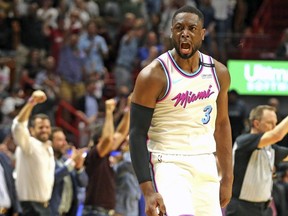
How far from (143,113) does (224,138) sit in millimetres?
768

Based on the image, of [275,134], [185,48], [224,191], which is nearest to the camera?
[185,48]

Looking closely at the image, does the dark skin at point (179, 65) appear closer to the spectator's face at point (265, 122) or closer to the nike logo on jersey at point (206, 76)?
the nike logo on jersey at point (206, 76)

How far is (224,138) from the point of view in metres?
6.03

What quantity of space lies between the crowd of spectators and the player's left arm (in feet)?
32.0

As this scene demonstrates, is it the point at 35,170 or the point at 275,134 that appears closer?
the point at 275,134

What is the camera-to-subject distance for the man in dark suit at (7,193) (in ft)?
30.8

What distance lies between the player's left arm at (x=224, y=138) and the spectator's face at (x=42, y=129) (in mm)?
3966

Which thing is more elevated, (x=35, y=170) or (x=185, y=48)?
(x=185, y=48)

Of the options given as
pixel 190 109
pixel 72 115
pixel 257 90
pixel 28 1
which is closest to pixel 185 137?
pixel 190 109

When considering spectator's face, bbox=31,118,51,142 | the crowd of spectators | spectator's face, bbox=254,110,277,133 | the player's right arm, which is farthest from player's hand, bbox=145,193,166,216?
the crowd of spectators

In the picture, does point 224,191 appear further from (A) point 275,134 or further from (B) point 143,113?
(A) point 275,134

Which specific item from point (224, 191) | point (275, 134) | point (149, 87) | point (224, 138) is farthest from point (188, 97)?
point (275, 134)

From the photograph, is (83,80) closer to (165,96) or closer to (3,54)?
(3,54)

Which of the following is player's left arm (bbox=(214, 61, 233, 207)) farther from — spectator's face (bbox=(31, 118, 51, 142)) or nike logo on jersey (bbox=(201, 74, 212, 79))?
spectator's face (bbox=(31, 118, 51, 142))
